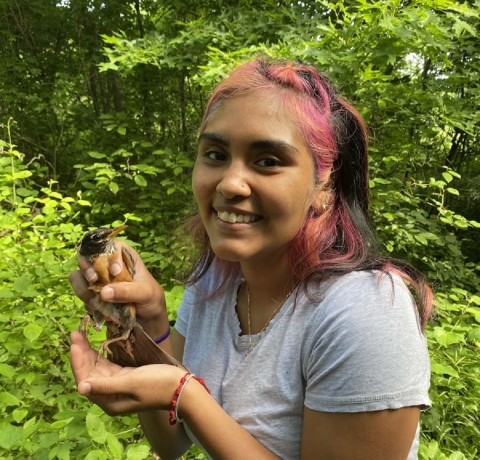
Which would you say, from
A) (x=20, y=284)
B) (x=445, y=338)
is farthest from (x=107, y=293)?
(x=445, y=338)

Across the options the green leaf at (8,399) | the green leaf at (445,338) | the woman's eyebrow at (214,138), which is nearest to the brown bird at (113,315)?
the woman's eyebrow at (214,138)

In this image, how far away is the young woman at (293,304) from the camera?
2.90 ft

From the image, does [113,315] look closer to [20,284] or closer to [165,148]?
[20,284]

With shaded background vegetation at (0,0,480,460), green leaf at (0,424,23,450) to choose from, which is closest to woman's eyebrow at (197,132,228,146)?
shaded background vegetation at (0,0,480,460)

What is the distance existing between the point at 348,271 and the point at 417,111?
2871 mm

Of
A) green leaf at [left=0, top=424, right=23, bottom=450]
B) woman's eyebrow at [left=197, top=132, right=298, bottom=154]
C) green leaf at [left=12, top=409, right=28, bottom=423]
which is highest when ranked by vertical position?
woman's eyebrow at [left=197, top=132, right=298, bottom=154]

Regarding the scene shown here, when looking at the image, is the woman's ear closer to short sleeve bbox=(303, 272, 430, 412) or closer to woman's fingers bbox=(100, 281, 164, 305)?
short sleeve bbox=(303, 272, 430, 412)

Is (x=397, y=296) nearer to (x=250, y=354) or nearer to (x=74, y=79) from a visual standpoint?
(x=250, y=354)

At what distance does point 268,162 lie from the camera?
A: 101 cm

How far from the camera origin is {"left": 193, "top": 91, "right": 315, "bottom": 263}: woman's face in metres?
1.00

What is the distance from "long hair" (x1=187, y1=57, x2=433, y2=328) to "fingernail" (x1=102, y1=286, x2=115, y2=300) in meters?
0.49

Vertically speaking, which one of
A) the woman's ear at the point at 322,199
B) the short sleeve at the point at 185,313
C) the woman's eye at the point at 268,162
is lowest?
the short sleeve at the point at 185,313

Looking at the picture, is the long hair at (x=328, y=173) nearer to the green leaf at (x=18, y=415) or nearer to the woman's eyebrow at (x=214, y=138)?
the woman's eyebrow at (x=214, y=138)

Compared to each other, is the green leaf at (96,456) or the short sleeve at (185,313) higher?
the short sleeve at (185,313)
